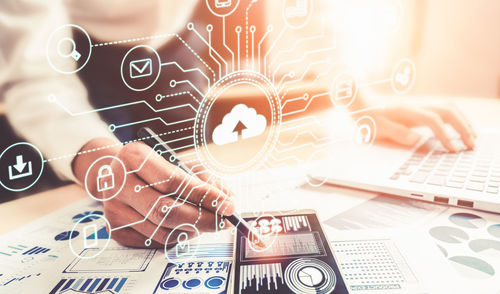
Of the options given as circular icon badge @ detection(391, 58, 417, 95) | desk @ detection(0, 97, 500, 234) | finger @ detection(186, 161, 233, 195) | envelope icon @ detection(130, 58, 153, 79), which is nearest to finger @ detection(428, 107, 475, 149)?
circular icon badge @ detection(391, 58, 417, 95)

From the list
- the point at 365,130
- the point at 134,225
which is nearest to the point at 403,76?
the point at 365,130

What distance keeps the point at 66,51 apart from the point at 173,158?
0.46 ft

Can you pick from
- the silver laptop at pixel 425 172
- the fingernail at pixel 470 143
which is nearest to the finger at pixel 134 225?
the silver laptop at pixel 425 172

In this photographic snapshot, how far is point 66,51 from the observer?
0.32 metres

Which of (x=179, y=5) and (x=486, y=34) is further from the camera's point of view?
(x=486, y=34)

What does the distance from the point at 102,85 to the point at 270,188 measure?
0.31m

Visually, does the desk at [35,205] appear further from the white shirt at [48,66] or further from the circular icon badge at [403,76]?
the circular icon badge at [403,76]

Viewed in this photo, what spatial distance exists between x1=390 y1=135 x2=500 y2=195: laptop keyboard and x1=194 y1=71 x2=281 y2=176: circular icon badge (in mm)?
244

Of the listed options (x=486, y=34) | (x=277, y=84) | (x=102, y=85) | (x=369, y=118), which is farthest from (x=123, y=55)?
(x=486, y=34)

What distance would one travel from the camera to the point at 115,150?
0.37 meters

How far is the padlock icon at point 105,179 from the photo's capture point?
37cm

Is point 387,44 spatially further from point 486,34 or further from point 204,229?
point 486,34

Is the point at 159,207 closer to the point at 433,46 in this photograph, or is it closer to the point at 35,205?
the point at 35,205

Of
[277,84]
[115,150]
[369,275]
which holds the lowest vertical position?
[369,275]
